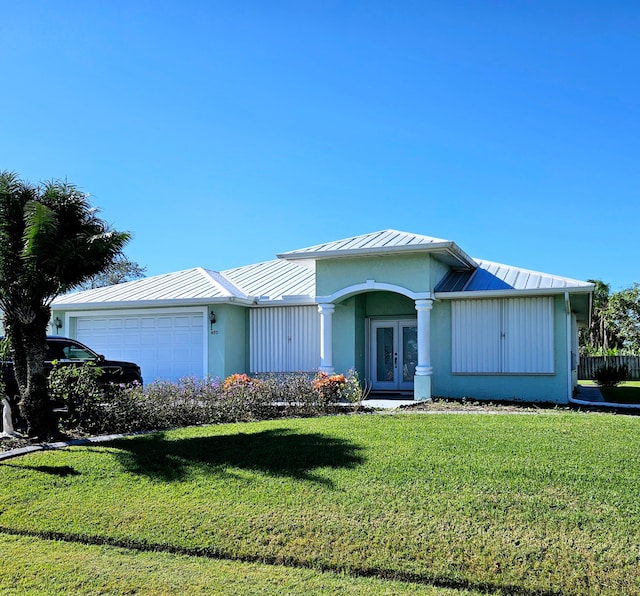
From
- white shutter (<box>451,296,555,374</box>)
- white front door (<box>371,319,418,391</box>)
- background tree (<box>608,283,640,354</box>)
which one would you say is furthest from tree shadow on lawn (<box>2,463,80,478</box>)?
background tree (<box>608,283,640,354</box>)

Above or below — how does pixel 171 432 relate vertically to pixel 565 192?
below

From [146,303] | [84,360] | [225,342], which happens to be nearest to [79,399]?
[84,360]

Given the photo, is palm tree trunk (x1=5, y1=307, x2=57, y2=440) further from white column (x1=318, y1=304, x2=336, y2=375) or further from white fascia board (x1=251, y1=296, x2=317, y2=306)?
white fascia board (x1=251, y1=296, x2=317, y2=306)

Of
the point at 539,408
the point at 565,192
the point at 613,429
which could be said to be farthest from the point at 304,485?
the point at 565,192

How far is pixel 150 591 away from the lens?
5.43m

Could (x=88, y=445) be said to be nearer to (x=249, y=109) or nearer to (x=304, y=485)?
(x=304, y=485)

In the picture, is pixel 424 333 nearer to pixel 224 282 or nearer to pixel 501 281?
pixel 501 281

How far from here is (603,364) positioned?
34531 millimetres

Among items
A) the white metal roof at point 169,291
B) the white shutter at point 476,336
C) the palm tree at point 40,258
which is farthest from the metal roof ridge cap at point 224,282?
the palm tree at point 40,258

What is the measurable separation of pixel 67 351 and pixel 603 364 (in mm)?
28817

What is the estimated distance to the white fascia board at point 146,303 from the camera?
1812cm

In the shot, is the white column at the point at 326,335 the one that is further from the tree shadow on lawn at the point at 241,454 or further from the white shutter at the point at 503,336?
the tree shadow on lawn at the point at 241,454

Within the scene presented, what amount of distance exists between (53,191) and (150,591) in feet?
24.3

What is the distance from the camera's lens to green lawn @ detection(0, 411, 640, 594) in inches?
221
